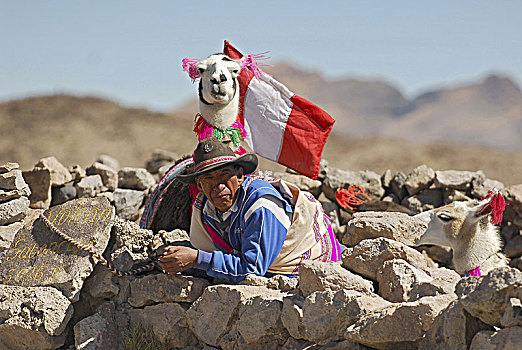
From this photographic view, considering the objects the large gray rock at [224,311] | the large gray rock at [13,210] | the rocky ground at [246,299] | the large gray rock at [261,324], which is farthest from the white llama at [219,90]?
the large gray rock at [261,324]

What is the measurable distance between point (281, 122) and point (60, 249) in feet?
8.45

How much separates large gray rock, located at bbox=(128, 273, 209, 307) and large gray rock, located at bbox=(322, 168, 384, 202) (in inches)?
150

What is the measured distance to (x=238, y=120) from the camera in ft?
20.2

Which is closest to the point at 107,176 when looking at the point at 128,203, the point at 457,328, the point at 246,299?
the point at 128,203

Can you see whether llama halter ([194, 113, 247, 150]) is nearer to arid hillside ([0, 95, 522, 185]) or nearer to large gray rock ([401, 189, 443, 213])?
large gray rock ([401, 189, 443, 213])

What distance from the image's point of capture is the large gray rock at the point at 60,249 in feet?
14.8

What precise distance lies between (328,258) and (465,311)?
179 cm

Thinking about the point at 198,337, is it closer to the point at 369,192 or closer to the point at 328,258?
the point at 328,258

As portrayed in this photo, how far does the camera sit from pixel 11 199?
19.3 ft

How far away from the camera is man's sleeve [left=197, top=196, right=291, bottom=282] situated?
4.08 m

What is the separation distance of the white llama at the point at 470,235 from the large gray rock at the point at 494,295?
6.57 ft

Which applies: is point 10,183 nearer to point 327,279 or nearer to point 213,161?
point 213,161

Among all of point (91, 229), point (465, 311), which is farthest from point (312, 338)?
point (91, 229)

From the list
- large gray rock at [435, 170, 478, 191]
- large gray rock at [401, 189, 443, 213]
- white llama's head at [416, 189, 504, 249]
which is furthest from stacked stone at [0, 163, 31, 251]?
large gray rock at [435, 170, 478, 191]
